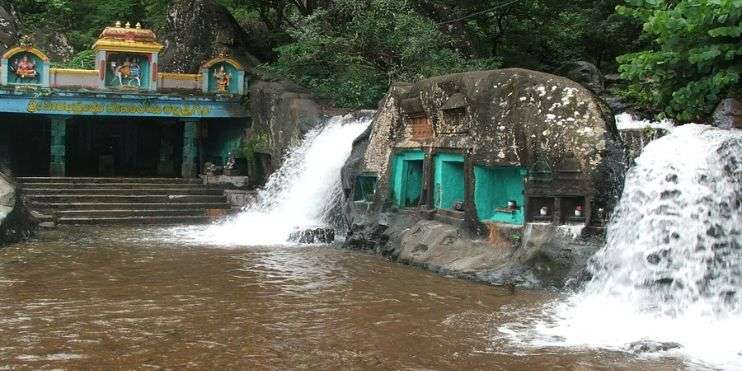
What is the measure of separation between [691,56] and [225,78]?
13.7 m

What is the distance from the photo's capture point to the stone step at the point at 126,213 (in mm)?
17027

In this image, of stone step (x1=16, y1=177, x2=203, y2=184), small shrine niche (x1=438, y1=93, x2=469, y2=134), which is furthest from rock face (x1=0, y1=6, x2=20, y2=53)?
small shrine niche (x1=438, y1=93, x2=469, y2=134)

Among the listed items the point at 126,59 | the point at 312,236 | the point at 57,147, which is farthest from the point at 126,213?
the point at 312,236

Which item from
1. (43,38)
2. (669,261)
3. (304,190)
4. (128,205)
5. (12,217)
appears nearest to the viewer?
(669,261)

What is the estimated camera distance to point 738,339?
7.21m

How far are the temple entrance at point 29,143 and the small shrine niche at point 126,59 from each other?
4709mm

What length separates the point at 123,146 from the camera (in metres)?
25.1

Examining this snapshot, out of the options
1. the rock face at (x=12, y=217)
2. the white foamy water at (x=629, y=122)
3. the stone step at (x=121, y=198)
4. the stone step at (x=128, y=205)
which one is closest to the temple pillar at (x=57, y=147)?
the stone step at (x=121, y=198)

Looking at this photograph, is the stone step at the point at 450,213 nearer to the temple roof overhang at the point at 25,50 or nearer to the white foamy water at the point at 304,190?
the white foamy water at the point at 304,190

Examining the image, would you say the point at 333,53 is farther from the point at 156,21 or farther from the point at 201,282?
the point at 201,282

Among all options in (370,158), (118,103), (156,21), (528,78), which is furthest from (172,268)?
(156,21)

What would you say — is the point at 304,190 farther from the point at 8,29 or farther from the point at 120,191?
the point at 8,29

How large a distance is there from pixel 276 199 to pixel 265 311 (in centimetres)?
901

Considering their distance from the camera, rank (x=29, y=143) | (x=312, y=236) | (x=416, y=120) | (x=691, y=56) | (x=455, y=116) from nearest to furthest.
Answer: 1. (x=691, y=56)
2. (x=455, y=116)
3. (x=416, y=120)
4. (x=312, y=236)
5. (x=29, y=143)
